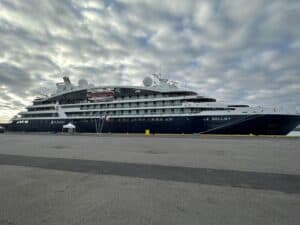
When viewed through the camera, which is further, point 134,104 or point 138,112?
point 134,104

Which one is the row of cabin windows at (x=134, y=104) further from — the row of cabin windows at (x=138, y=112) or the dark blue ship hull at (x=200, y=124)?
the dark blue ship hull at (x=200, y=124)

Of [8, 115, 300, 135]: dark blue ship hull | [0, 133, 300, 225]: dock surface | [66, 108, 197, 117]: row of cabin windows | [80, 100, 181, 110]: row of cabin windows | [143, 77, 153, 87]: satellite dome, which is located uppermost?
[143, 77, 153, 87]: satellite dome

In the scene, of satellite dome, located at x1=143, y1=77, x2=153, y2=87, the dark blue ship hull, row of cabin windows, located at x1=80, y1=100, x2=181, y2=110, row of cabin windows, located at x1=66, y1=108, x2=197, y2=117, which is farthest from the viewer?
satellite dome, located at x1=143, y1=77, x2=153, y2=87

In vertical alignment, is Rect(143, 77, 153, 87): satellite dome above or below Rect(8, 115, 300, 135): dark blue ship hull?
above

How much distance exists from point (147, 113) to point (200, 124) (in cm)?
981

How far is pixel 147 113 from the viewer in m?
32.3

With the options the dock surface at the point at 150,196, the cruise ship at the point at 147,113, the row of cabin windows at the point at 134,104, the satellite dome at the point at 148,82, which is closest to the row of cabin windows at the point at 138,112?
the cruise ship at the point at 147,113

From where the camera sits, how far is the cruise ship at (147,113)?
78.3ft

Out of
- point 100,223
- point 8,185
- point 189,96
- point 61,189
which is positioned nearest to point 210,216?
point 100,223

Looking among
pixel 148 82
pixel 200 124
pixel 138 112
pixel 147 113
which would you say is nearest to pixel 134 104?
pixel 138 112

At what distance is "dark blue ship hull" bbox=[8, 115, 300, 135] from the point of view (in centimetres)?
2338

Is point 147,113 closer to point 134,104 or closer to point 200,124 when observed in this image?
point 134,104

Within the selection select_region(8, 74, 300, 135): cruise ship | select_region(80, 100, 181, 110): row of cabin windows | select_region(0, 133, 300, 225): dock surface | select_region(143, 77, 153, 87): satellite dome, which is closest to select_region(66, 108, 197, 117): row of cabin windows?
select_region(8, 74, 300, 135): cruise ship

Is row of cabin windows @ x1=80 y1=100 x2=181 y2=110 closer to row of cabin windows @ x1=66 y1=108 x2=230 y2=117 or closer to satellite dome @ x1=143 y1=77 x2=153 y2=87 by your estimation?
row of cabin windows @ x1=66 y1=108 x2=230 y2=117
